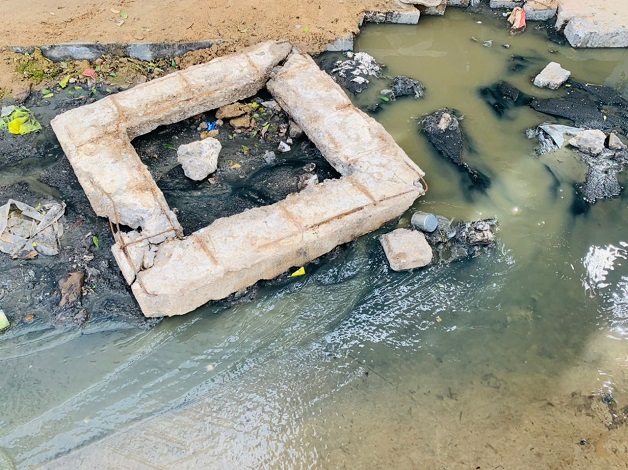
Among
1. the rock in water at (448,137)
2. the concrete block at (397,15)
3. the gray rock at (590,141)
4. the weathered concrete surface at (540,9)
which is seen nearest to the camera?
the rock in water at (448,137)

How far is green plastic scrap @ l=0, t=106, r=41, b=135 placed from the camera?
5.24m

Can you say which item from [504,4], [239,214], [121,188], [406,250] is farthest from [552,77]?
[121,188]

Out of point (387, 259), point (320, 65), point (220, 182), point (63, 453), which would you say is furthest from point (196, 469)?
point (320, 65)

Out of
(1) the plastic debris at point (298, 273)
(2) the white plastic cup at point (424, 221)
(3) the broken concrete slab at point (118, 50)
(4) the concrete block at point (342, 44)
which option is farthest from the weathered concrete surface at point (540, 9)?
(1) the plastic debris at point (298, 273)

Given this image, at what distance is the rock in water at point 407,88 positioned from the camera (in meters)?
5.86

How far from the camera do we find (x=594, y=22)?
21.4 feet

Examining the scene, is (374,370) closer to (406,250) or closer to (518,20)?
(406,250)

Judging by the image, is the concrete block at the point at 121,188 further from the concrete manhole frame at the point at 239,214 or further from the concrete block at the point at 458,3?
the concrete block at the point at 458,3

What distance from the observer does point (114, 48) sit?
5.93 metres

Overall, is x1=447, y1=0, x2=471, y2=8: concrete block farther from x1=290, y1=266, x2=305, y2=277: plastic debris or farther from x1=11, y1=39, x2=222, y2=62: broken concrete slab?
x1=290, y1=266, x2=305, y2=277: plastic debris

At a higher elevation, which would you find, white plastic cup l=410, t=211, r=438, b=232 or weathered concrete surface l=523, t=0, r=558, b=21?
weathered concrete surface l=523, t=0, r=558, b=21

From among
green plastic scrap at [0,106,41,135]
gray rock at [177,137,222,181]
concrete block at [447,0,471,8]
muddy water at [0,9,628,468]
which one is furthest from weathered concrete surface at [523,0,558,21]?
green plastic scrap at [0,106,41,135]

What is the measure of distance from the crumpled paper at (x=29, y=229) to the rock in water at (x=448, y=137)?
3.66 meters

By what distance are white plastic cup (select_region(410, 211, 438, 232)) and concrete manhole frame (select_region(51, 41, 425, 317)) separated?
5.7 inches
